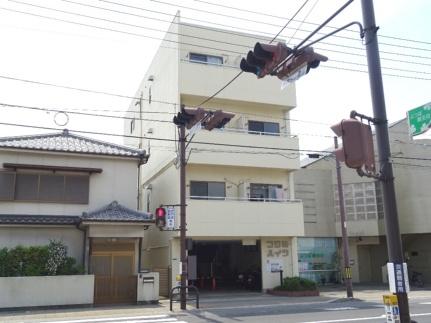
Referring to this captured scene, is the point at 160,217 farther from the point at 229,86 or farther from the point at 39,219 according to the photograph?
the point at 229,86

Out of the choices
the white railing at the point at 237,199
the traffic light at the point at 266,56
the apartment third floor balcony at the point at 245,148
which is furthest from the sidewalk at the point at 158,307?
the traffic light at the point at 266,56

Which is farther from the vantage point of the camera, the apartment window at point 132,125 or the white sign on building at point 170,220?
the apartment window at point 132,125

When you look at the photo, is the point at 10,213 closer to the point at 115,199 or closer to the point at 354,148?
the point at 115,199

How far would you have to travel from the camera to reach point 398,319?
20.1 ft

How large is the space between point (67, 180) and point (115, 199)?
2.63 meters

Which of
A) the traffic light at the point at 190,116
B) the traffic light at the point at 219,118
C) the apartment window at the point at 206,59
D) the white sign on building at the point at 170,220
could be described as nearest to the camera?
the traffic light at the point at 219,118

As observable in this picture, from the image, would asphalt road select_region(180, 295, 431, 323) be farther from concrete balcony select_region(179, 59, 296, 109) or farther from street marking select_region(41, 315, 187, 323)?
concrete balcony select_region(179, 59, 296, 109)

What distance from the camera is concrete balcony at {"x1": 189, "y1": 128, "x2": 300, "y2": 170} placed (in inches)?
991

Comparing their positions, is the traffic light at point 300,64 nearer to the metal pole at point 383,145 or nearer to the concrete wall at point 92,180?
the metal pole at point 383,145

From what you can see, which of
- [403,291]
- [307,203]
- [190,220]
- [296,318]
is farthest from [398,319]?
[307,203]

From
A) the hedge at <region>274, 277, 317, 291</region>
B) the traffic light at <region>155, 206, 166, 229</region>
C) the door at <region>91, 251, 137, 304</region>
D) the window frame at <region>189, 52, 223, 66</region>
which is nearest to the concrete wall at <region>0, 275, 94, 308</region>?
the door at <region>91, 251, 137, 304</region>

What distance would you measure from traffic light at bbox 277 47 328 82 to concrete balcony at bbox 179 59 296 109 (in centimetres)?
1721

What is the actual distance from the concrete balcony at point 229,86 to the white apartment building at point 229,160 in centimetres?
6

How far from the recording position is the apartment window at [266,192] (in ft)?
88.6
